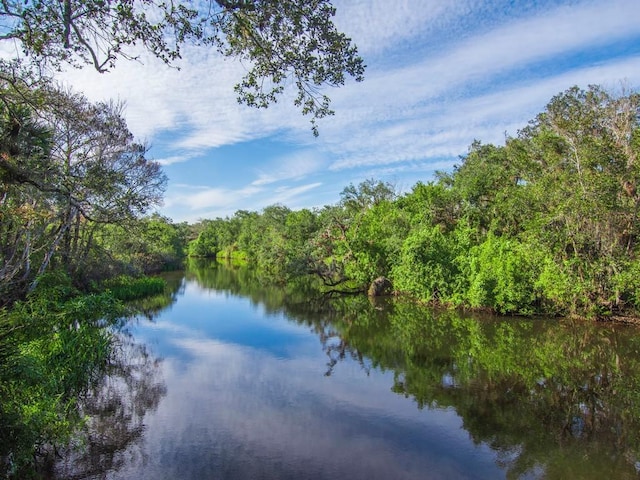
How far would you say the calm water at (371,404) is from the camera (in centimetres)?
769

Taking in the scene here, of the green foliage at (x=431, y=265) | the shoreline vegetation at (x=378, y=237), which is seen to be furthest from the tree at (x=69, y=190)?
the green foliage at (x=431, y=265)

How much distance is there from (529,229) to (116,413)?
17.7 metres

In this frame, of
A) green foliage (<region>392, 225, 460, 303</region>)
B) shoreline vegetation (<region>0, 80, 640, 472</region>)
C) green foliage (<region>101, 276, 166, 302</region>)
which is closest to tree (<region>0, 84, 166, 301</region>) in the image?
shoreline vegetation (<region>0, 80, 640, 472</region>)

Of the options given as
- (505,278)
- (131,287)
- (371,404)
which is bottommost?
(371,404)

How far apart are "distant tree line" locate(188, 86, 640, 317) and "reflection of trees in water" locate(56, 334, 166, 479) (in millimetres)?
14713

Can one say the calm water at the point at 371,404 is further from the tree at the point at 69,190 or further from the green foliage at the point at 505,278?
the tree at the point at 69,190

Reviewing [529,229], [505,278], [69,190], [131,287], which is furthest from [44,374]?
[131,287]

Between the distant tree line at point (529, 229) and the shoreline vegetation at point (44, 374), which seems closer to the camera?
the shoreline vegetation at point (44, 374)

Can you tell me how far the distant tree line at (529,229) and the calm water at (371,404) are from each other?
189cm

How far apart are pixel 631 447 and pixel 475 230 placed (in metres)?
16.1

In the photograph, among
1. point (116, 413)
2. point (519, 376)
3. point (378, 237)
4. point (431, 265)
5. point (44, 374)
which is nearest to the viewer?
point (44, 374)

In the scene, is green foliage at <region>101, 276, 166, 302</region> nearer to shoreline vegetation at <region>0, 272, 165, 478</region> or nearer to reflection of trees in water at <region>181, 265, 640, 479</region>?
shoreline vegetation at <region>0, 272, 165, 478</region>

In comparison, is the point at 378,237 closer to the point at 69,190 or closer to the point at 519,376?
the point at 519,376

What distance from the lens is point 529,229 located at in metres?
19.5
